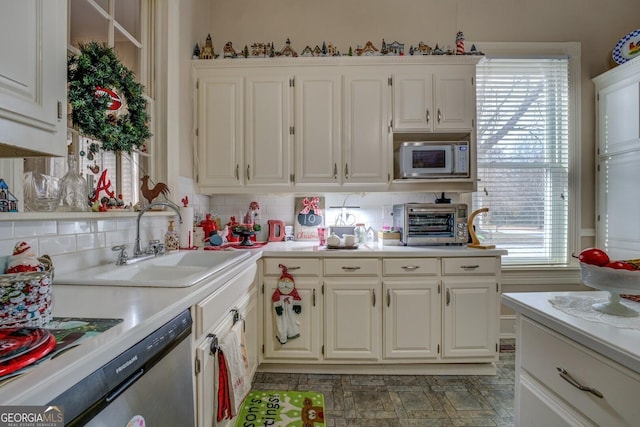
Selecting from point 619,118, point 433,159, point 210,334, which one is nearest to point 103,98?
point 210,334

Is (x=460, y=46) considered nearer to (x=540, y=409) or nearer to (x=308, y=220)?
(x=308, y=220)

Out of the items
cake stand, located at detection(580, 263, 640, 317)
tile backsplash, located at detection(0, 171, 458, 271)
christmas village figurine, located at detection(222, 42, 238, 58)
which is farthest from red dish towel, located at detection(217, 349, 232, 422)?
christmas village figurine, located at detection(222, 42, 238, 58)

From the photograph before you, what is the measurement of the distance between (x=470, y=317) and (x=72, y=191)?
2.54m

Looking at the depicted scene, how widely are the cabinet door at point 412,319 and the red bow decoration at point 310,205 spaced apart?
946 millimetres

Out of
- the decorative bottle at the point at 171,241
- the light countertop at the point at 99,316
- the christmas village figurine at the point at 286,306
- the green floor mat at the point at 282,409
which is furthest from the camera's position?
the christmas village figurine at the point at 286,306

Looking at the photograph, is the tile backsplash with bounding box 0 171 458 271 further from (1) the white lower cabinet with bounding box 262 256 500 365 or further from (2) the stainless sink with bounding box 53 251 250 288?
(1) the white lower cabinet with bounding box 262 256 500 365

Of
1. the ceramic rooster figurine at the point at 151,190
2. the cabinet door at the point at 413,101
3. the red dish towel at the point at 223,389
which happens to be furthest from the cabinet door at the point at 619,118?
Answer: the ceramic rooster figurine at the point at 151,190

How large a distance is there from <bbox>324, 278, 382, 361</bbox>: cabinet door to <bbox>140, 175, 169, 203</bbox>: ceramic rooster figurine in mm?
1265

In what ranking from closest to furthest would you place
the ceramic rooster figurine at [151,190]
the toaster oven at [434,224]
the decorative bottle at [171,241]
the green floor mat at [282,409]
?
the green floor mat at [282,409] → the ceramic rooster figurine at [151,190] → the decorative bottle at [171,241] → the toaster oven at [434,224]

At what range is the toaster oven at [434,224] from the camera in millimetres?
2402

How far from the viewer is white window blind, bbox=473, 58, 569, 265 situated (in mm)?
2832

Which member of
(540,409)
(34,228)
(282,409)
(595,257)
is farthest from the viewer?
(282,409)

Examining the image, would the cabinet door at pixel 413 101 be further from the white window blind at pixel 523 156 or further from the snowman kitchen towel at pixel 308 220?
the snowman kitchen towel at pixel 308 220

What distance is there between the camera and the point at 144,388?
0.78 meters
